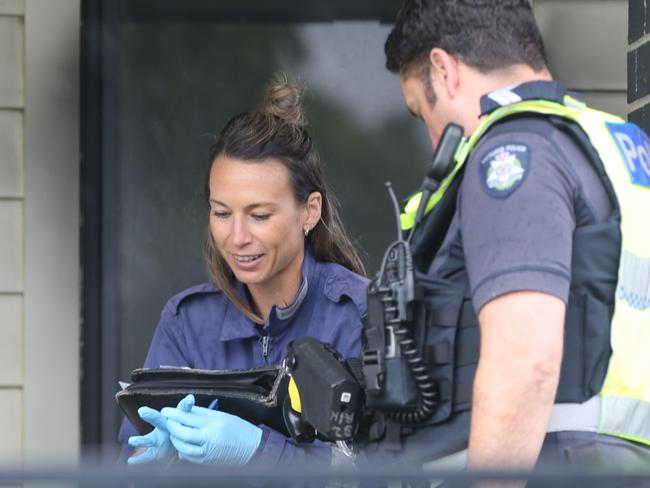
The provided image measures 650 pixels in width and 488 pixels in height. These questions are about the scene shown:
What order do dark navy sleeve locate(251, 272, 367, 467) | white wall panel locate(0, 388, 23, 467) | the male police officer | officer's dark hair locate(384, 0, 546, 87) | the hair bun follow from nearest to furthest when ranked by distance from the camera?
the male police officer
officer's dark hair locate(384, 0, 546, 87)
dark navy sleeve locate(251, 272, 367, 467)
the hair bun
white wall panel locate(0, 388, 23, 467)

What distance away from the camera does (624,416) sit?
228cm

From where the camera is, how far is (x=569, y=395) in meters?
2.27

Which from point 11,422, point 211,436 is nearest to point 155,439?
point 211,436

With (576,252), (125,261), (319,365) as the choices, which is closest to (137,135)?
(125,261)

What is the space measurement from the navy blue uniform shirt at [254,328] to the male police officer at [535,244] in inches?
32.0

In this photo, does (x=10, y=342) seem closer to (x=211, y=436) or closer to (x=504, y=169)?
(x=211, y=436)

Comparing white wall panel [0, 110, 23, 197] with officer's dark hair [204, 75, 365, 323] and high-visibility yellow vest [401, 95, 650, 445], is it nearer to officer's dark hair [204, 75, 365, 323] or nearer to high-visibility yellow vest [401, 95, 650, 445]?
officer's dark hair [204, 75, 365, 323]

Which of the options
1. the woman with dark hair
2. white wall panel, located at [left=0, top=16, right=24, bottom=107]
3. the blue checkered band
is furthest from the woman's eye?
white wall panel, located at [left=0, top=16, right=24, bottom=107]

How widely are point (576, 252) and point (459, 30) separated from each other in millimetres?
451

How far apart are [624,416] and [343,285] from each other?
1.09m

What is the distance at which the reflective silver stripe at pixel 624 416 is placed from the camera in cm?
227

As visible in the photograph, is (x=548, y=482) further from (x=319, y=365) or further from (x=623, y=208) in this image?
(x=319, y=365)

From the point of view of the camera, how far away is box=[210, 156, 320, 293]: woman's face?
324 cm

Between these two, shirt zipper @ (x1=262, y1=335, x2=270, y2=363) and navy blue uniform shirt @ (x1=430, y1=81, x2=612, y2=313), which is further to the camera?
shirt zipper @ (x1=262, y1=335, x2=270, y2=363)
